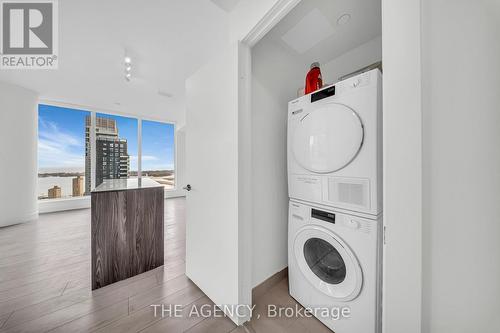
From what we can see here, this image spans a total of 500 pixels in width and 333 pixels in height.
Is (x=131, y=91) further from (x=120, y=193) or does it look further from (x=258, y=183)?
(x=258, y=183)

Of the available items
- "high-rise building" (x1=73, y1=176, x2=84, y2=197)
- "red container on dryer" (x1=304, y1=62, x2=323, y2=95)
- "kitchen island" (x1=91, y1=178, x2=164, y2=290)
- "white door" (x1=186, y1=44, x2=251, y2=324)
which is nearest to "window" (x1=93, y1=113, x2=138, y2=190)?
"high-rise building" (x1=73, y1=176, x2=84, y2=197)

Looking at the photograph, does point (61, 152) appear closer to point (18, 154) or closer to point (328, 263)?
point (18, 154)

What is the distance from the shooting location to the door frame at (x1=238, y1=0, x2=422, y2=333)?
592 mm

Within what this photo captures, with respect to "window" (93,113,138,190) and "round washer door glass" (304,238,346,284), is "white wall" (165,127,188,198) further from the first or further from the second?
"round washer door glass" (304,238,346,284)

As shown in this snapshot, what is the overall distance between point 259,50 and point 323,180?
120 cm

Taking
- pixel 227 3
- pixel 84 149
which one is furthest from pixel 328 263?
pixel 84 149

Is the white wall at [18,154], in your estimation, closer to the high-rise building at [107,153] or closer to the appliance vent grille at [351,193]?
the high-rise building at [107,153]

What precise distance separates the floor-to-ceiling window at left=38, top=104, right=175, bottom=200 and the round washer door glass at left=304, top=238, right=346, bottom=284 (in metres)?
5.11

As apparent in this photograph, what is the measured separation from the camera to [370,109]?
0.97 m

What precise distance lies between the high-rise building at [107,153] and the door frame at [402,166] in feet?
17.7

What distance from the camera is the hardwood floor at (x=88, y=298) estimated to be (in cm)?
118

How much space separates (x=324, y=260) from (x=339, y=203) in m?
0.52

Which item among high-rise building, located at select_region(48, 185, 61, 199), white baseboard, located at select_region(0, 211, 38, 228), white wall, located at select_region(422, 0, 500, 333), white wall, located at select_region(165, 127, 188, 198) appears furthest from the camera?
white wall, located at select_region(165, 127, 188, 198)

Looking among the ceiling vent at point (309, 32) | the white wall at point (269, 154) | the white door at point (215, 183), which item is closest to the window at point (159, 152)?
the white door at point (215, 183)
